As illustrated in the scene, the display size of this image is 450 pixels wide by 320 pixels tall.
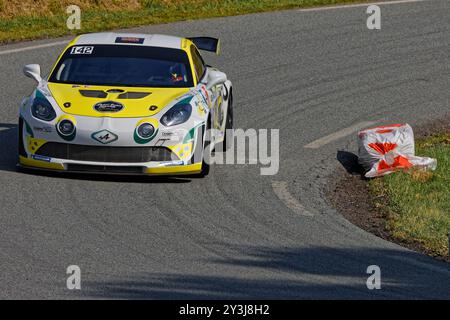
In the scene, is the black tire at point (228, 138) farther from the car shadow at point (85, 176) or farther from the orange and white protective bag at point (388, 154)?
the orange and white protective bag at point (388, 154)

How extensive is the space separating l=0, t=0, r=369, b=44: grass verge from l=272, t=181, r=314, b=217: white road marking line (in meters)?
8.17

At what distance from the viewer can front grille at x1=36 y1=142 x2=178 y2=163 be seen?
43.0 ft

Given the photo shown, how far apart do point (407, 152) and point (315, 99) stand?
12.4 ft

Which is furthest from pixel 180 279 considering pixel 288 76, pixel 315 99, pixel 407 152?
pixel 288 76

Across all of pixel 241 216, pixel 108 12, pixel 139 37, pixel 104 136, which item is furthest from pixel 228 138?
pixel 108 12

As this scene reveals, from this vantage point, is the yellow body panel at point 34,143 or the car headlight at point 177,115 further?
the car headlight at point 177,115

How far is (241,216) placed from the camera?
12188 mm

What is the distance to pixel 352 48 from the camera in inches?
832

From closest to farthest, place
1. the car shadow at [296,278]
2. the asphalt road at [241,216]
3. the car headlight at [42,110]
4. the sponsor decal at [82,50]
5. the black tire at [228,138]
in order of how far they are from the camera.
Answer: the car shadow at [296,278] → the asphalt road at [241,216] → the car headlight at [42,110] → the sponsor decal at [82,50] → the black tire at [228,138]

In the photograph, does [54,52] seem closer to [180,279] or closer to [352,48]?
[352,48]

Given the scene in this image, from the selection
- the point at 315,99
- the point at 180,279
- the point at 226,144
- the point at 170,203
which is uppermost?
the point at 315,99

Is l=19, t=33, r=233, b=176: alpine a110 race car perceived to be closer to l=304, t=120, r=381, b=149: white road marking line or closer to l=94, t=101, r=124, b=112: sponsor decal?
l=94, t=101, r=124, b=112: sponsor decal

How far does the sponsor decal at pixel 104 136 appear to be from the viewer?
13.1 metres

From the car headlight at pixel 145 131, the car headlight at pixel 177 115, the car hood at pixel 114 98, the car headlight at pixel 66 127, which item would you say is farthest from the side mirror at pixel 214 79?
the car headlight at pixel 66 127
